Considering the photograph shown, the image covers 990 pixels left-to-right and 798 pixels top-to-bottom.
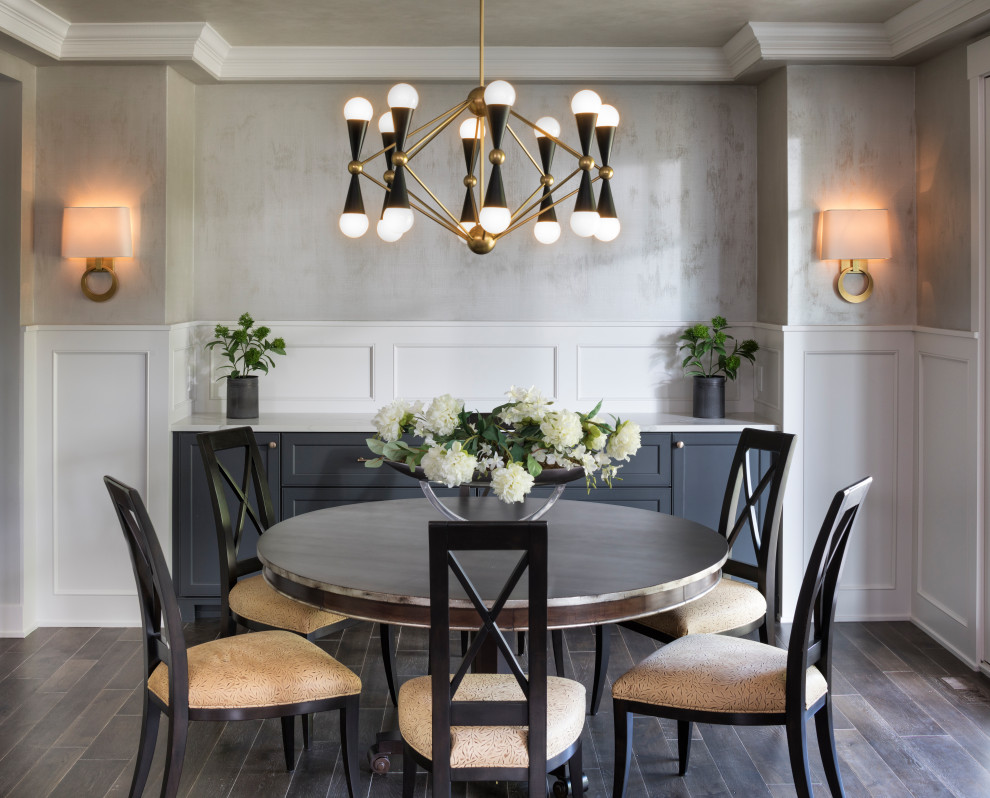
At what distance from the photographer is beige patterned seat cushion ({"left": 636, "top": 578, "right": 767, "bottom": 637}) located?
285cm

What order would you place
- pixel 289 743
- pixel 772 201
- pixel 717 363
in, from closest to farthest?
pixel 289 743 → pixel 772 201 → pixel 717 363

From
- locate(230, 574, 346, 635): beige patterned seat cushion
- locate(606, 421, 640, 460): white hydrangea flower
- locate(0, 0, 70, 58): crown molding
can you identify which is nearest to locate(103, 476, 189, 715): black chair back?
locate(230, 574, 346, 635): beige patterned seat cushion

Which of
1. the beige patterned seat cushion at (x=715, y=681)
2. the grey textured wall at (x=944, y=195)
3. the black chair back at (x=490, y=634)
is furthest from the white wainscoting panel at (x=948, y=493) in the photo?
the black chair back at (x=490, y=634)

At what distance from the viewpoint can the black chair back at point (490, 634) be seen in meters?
1.95

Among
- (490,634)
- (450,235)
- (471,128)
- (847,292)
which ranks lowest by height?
(490,634)

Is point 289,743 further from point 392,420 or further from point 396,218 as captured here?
point 396,218

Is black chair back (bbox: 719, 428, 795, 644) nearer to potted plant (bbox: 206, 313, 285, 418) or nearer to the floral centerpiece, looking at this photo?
the floral centerpiece

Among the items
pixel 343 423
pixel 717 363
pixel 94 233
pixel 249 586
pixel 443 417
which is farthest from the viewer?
pixel 717 363

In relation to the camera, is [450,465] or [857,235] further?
[857,235]

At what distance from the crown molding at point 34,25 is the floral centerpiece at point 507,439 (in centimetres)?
225

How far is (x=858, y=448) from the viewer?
14.0 ft

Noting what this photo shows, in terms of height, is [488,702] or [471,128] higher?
[471,128]

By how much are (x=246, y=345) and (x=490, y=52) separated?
173cm

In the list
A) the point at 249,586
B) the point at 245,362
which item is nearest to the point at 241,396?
the point at 245,362
